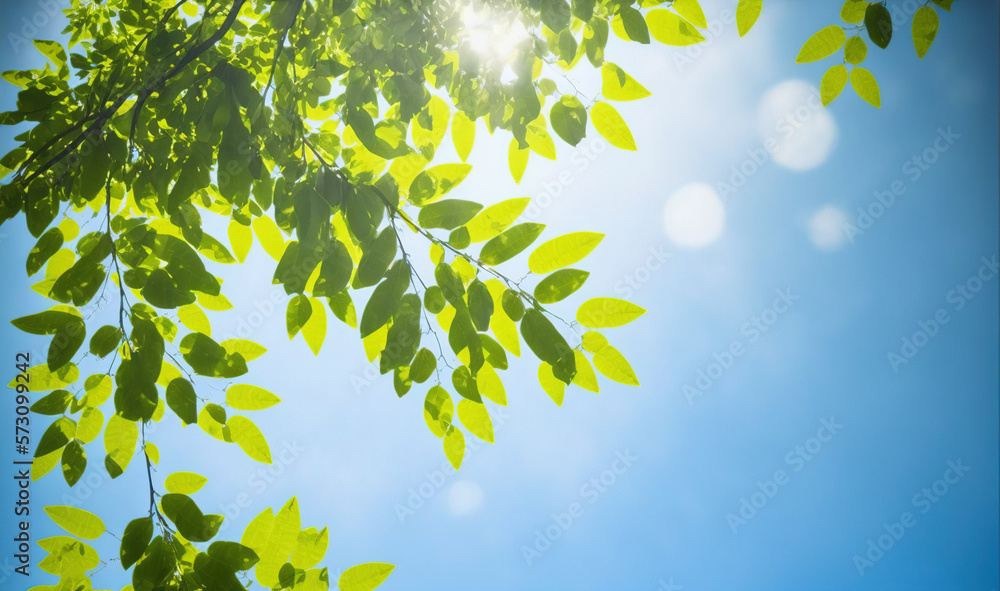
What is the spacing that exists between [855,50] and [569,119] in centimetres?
91

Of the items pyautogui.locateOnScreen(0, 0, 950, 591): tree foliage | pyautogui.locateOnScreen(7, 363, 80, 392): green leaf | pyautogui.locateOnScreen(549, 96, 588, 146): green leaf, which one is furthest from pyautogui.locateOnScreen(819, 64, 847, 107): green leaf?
pyautogui.locateOnScreen(7, 363, 80, 392): green leaf

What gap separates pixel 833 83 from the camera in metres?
1.62

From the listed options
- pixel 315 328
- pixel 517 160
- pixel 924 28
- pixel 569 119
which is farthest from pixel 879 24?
pixel 315 328

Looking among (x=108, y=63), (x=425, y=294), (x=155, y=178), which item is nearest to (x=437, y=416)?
(x=425, y=294)

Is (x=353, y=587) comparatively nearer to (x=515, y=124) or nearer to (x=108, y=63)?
(x=515, y=124)

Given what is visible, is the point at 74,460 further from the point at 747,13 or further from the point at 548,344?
the point at 747,13

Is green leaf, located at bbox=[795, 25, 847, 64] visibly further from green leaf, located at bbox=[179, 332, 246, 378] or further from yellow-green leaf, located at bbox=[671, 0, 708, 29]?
green leaf, located at bbox=[179, 332, 246, 378]

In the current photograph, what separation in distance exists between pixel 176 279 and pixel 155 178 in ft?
1.14

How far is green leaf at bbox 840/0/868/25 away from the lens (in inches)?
60.2

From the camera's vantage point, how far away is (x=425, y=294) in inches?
53.3

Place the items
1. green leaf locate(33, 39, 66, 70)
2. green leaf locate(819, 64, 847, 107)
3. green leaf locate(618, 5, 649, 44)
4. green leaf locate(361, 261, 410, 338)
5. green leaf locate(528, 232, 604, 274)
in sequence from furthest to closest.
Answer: green leaf locate(33, 39, 66, 70), green leaf locate(819, 64, 847, 107), green leaf locate(618, 5, 649, 44), green leaf locate(528, 232, 604, 274), green leaf locate(361, 261, 410, 338)

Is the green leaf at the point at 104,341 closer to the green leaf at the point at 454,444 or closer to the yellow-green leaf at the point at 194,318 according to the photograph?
the yellow-green leaf at the point at 194,318

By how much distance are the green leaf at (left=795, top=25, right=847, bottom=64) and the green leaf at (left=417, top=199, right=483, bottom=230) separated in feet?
3.60

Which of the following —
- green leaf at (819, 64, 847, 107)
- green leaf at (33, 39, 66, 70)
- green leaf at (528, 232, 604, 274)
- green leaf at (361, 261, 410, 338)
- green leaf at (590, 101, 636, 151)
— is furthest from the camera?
green leaf at (33, 39, 66, 70)
